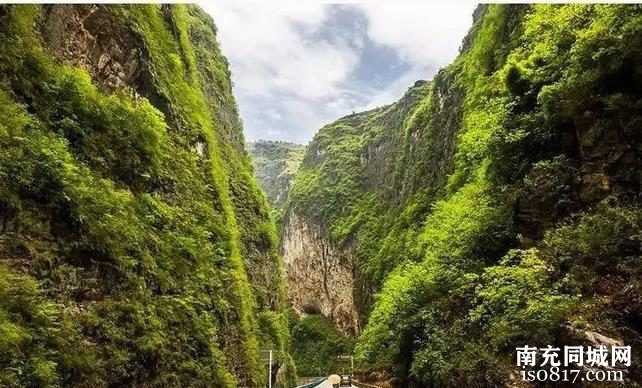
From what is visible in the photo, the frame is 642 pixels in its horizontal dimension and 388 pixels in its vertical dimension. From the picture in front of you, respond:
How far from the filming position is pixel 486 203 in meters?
14.8

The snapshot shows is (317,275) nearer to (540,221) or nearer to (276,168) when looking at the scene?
(276,168)

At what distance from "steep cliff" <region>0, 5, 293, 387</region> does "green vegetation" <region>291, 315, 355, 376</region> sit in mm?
38477

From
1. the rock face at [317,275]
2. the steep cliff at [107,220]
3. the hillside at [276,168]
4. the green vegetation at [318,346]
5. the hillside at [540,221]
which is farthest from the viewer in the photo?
the hillside at [276,168]

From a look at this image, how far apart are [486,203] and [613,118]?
4.67 metres

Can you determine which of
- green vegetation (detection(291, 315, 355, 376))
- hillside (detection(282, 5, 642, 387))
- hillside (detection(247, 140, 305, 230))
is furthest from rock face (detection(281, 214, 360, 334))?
hillside (detection(282, 5, 642, 387))

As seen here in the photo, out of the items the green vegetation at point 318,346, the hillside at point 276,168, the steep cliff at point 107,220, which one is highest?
the hillside at point 276,168

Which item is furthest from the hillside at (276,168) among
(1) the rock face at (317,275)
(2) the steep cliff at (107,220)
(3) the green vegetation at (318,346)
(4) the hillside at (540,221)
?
(2) the steep cliff at (107,220)

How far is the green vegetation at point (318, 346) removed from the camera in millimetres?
53200

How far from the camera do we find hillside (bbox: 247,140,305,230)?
92.5 metres

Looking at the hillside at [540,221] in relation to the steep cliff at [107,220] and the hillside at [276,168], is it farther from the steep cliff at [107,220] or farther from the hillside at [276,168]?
the hillside at [276,168]

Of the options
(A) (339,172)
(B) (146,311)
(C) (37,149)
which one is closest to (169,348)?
(B) (146,311)

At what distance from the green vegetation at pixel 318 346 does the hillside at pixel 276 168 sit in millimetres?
21127

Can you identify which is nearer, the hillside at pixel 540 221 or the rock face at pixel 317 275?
the hillside at pixel 540 221

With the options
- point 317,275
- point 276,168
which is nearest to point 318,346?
point 317,275
